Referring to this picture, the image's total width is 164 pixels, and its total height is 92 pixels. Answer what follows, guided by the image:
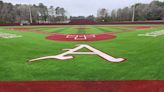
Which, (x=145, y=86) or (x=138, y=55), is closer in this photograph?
(x=145, y=86)

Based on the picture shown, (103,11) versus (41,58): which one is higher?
(103,11)

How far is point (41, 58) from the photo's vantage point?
11.0 metres

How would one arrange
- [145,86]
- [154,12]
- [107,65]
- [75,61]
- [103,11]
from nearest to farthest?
1. [145,86]
2. [107,65]
3. [75,61]
4. [154,12]
5. [103,11]

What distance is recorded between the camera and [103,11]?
13988cm

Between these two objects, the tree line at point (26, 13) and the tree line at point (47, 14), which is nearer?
the tree line at point (47, 14)

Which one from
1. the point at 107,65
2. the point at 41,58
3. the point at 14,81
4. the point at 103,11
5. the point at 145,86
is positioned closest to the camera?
the point at 145,86

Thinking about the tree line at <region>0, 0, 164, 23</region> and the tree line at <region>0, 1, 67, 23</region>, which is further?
the tree line at <region>0, 1, 67, 23</region>

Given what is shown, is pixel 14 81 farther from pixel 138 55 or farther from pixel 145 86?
pixel 138 55

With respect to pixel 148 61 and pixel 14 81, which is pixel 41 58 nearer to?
pixel 14 81

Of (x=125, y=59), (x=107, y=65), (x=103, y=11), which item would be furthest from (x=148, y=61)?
(x=103, y=11)

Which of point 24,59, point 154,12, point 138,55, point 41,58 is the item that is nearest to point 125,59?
point 138,55

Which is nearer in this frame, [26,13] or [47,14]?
[26,13]

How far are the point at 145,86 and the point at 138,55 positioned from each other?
4.94 m

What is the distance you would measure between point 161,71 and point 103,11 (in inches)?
5302
